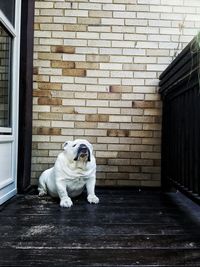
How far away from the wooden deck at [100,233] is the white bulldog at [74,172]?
0.10m

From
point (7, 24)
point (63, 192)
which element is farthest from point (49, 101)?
point (63, 192)

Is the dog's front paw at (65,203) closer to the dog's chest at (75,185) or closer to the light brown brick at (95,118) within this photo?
the dog's chest at (75,185)

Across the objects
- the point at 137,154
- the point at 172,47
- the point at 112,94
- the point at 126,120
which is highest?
the point at 172,47

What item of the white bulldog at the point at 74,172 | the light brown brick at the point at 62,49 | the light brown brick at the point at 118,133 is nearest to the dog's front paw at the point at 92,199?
the white bulldog at the point at 74,172

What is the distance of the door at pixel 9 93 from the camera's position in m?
2.82

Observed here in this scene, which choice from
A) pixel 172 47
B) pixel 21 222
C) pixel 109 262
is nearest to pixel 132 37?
pixel 172 47

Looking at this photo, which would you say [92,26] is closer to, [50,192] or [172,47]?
[172,47]

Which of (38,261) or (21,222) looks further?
(21,222)

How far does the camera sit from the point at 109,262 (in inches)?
57.9

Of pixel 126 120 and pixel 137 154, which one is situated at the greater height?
pixel 126 120

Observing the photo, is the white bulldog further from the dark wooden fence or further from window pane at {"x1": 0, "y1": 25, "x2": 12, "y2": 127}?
the dark wooden fence

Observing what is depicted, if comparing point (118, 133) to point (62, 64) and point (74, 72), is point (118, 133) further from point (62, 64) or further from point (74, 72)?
point (62, 64)

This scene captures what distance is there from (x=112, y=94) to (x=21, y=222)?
6.06ft

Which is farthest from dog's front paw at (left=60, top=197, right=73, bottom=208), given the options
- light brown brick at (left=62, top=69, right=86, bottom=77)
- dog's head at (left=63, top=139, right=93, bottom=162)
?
light brown brick at (left=62, top=69, right=86, bottom=77)
